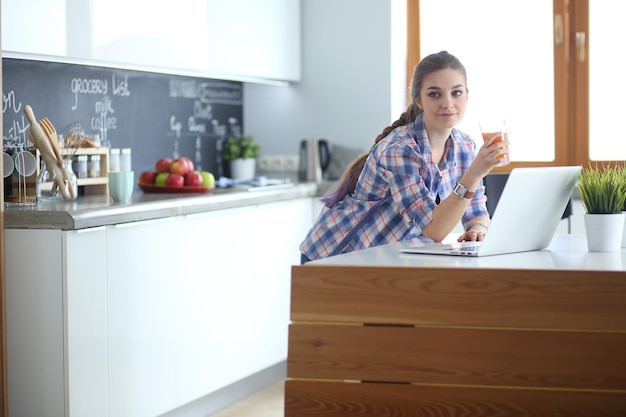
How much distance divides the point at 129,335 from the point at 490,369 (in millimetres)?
1546

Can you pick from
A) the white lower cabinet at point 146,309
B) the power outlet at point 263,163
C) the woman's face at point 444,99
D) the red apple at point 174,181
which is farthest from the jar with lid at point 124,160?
the woman's face at point 444,99

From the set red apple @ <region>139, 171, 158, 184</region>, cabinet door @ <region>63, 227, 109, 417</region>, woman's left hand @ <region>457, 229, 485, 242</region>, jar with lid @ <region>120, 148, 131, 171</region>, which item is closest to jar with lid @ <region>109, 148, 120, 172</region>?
jar with lid @ <region>120, 148, 131, 171</region>

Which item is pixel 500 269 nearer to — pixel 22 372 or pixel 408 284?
pixel 408 284

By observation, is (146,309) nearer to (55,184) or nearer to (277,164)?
(55,184)

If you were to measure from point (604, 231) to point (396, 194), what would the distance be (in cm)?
58

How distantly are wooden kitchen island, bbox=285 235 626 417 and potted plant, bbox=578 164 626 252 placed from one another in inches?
13.1

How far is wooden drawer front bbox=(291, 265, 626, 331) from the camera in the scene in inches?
86.5

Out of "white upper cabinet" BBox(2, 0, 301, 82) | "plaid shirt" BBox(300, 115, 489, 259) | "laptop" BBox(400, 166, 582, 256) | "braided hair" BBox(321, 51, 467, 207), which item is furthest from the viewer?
"white upper cabinet" BBox(2, 0, 301, 82)

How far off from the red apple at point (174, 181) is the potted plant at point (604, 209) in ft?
6.31

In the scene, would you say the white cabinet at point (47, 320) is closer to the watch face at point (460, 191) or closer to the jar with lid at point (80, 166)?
the jar with lid at point (80, 166)

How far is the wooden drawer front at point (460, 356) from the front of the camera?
2.20 metres

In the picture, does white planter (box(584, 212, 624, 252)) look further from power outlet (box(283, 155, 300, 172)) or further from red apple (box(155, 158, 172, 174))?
power outlet (box(283, 155, 300, 172))

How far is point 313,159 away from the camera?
5020mm

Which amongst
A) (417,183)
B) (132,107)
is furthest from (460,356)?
(132,107)
